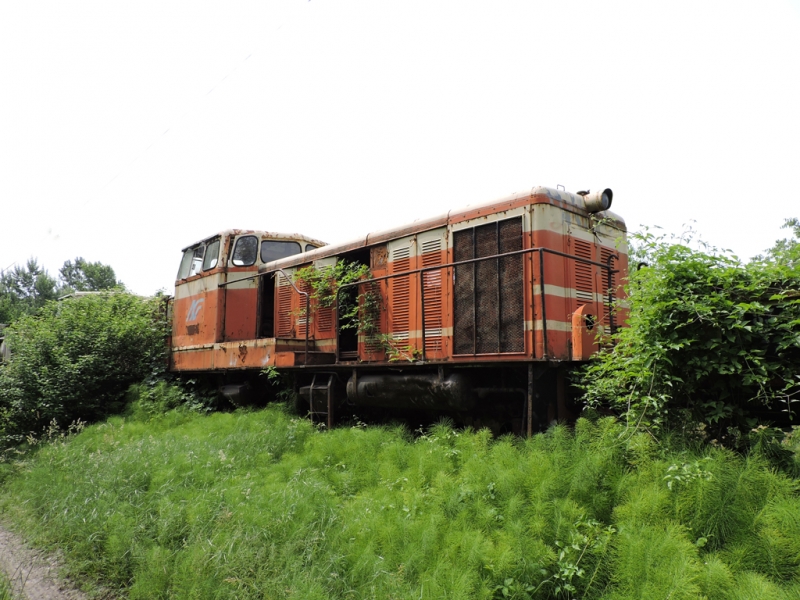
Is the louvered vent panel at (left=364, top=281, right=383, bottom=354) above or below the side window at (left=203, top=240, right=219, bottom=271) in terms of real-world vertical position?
below

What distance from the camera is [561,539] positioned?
3.72 m

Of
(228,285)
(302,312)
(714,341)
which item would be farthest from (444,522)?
(228,285)

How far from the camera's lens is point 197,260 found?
36.2 ft

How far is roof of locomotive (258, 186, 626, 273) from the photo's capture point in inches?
243

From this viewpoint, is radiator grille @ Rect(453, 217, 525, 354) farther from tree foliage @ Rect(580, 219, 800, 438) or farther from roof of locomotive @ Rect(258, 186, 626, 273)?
tree foliage @ Rect(580, 219, 800, 438)

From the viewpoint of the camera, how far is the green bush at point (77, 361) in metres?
9.88

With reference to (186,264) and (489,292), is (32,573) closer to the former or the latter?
(489,292)

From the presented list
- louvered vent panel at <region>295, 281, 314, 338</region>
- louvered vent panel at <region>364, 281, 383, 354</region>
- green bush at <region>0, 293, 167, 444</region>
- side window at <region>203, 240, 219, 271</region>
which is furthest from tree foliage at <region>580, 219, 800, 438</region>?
green bush at <region>0, 293, 167, 444</region>

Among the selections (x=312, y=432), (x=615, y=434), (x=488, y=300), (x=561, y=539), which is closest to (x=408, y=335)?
(x=488, y=300)

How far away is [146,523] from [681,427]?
4.57m

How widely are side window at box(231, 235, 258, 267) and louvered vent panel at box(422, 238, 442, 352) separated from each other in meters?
4.31

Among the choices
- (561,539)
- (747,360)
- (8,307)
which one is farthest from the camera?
(8,307)

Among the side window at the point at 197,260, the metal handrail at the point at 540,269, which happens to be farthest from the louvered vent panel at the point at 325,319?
the side window at the point at 197,260

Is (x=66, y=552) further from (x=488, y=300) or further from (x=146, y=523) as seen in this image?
(x=488, y=300)
